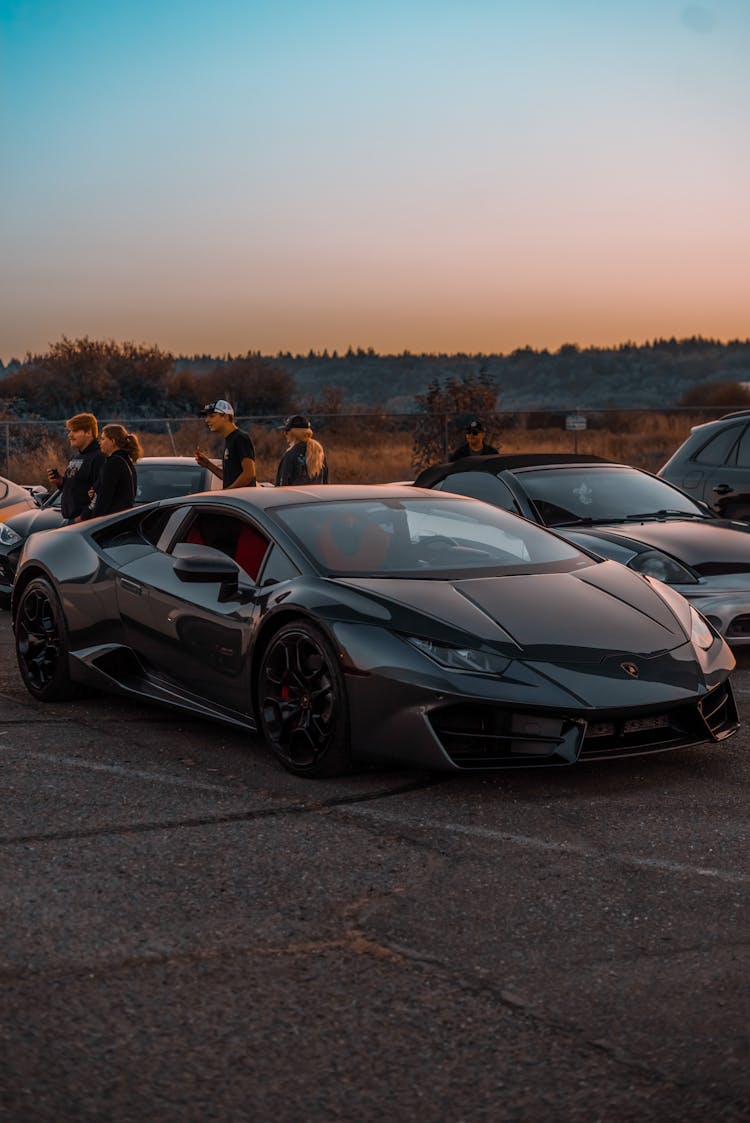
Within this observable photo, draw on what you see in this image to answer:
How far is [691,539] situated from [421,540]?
3.28 metres

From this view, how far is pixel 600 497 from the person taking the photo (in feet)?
35.6

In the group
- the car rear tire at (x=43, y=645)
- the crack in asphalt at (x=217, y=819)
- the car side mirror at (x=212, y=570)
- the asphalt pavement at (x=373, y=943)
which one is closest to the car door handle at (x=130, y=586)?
the car side mirror at (x=212, y=570)

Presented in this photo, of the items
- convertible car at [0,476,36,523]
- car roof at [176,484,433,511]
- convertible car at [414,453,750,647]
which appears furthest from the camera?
convertible car at [0,476,36,523]

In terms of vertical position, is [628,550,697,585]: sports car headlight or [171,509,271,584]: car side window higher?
[171,509,271,584]: car side window

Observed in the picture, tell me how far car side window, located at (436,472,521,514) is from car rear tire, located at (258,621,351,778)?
4289 mm

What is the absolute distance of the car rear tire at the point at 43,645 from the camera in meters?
8.11

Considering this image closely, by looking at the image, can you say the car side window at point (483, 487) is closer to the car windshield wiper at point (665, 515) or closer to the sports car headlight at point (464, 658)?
the car windshield wiper at point (665, 515)

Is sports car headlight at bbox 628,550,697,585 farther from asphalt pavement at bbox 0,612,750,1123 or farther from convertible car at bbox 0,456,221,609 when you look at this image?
convertible car at bbox 0,456,221,609

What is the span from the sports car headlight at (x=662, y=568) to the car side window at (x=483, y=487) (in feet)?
3.89

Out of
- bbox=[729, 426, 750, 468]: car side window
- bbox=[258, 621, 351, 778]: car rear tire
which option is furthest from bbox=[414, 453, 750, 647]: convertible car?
bbox=[258, 621, 351, 778]: car rear tire

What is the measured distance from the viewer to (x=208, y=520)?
7539mm

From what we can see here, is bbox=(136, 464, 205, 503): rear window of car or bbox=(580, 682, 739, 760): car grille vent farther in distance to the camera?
bbox=(136, 464, 205, 503): rear window of car

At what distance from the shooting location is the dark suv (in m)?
12.5

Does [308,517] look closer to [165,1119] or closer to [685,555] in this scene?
[685,555]
